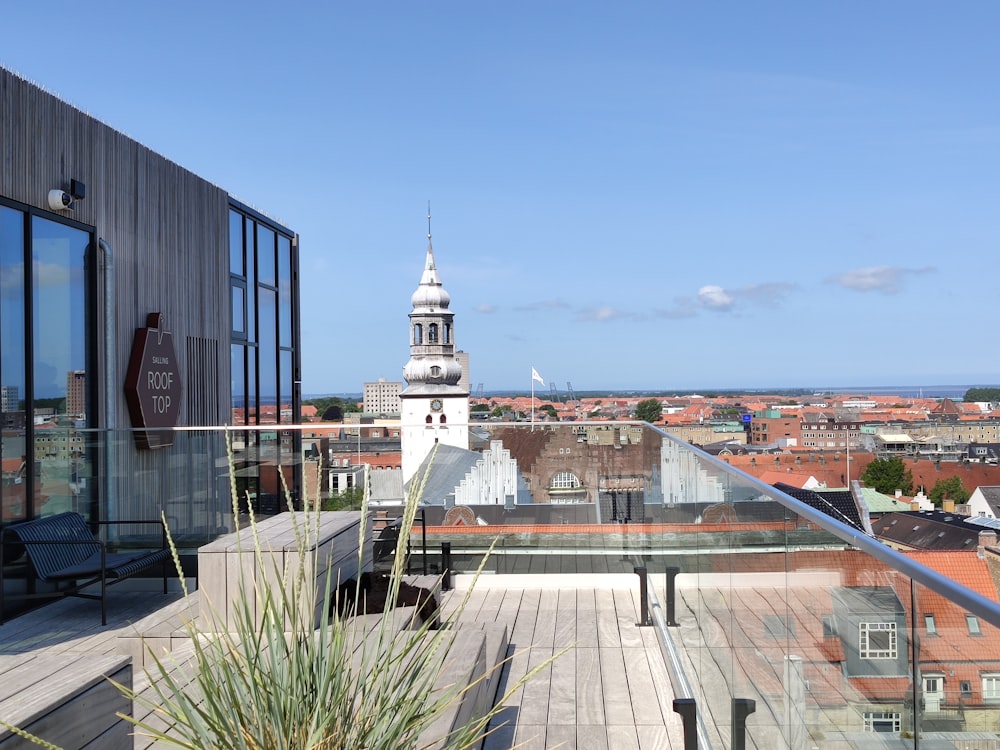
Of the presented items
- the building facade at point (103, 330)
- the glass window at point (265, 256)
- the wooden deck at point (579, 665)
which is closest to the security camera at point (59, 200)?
the building facade at point (103, 330)

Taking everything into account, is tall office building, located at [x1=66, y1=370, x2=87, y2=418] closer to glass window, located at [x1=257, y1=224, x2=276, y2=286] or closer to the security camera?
the security camera

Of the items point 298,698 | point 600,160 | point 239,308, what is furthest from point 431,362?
point 298,698

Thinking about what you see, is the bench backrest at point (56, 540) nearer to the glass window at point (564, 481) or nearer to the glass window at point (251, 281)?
the glass window at point (564, 481)

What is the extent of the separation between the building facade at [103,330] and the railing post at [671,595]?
134 inches

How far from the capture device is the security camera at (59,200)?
6223 mm

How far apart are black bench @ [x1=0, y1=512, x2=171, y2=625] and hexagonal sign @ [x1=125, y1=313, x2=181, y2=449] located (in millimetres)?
1056

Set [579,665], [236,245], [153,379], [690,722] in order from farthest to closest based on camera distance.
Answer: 1. [236,245]
2. [153,379]
3. [579,665]
4. [690,722]

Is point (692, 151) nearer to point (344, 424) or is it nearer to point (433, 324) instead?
point (433, 324)

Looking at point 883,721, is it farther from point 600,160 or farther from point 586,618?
point 600,160

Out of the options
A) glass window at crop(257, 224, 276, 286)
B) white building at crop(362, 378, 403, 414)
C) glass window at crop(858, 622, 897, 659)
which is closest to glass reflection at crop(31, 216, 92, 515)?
glass window at crop(257, 224, 276, 286)

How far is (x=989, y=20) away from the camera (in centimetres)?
5394

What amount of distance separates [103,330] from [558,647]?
4.38 meters

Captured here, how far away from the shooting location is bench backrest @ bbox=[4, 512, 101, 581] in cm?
538

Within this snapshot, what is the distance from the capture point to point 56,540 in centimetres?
556
